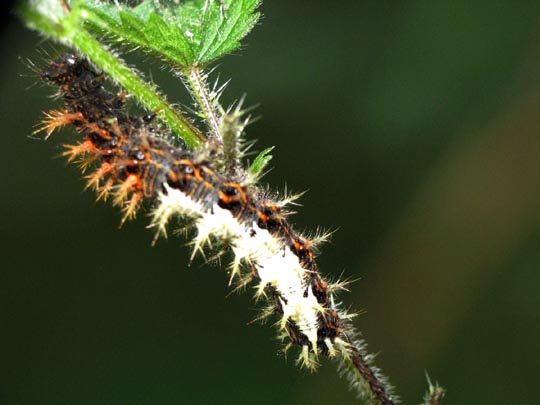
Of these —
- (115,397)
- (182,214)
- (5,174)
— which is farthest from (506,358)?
(5,174)

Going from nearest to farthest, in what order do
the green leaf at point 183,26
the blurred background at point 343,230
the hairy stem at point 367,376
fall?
the green leaf at point 183,26
the hairy stem at point 367,376
the blurred background at point 343,230

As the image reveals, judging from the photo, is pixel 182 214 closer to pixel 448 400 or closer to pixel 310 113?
pixel 310 113

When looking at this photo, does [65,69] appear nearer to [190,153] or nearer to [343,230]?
[190,153]

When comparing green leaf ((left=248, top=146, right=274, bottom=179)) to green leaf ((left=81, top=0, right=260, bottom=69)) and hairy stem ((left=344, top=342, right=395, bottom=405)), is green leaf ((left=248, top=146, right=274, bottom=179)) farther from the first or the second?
hairy stem ((left=344, top=342, right=395, bottom=405))

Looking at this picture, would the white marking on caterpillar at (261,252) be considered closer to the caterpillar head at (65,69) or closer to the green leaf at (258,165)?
the green leaf at (258,165)

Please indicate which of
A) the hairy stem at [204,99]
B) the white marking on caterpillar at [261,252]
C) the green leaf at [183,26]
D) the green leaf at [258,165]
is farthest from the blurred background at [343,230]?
the green leaf at [258,165]
